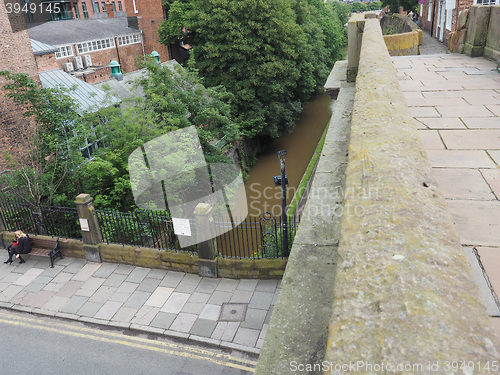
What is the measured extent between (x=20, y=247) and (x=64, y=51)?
24244mm

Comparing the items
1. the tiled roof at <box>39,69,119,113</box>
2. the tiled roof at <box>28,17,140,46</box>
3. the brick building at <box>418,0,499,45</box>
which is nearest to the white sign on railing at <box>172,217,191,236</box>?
the tiled roof at <box>39,69,119,113</box>

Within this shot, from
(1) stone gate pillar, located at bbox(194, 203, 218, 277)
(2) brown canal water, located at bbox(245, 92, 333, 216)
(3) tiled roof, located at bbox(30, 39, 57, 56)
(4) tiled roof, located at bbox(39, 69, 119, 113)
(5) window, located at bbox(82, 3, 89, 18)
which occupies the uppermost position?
(5) window, located at bbox(82, 3, 89, 18)

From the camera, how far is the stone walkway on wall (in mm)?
2895

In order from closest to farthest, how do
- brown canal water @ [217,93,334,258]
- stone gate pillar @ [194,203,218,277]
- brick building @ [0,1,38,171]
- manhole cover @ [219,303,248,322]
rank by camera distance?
manhole cover @ [219,303,248,322], stone gate pillar @ [194,203,218,277], brick building @ [0,1,38,171], brown canal water @ [217,93,334,258]

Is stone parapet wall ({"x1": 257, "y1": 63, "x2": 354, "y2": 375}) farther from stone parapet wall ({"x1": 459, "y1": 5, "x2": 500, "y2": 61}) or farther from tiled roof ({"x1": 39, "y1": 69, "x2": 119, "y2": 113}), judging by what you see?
tiled roof ({"x1": 39, "y1": 69, "x2": 119, "y2": 113})

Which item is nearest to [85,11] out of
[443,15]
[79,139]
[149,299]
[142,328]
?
[79,139]

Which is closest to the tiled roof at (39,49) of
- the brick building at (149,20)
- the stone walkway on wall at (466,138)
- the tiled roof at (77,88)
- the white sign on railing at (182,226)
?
the tiled roof at (77,88)

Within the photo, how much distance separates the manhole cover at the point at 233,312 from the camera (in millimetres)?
9078

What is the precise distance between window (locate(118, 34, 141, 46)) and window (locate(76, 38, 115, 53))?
3.42 ft

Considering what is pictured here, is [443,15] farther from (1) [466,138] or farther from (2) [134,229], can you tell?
(1) [466,138]

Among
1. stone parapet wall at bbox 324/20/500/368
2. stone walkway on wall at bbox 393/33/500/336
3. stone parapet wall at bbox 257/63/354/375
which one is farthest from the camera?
stone walkway on wall at bbox 393/33/500/336

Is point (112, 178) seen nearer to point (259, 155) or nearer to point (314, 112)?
point (259, 155)

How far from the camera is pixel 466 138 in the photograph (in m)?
4.69

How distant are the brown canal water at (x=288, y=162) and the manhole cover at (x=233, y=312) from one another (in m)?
7.79
